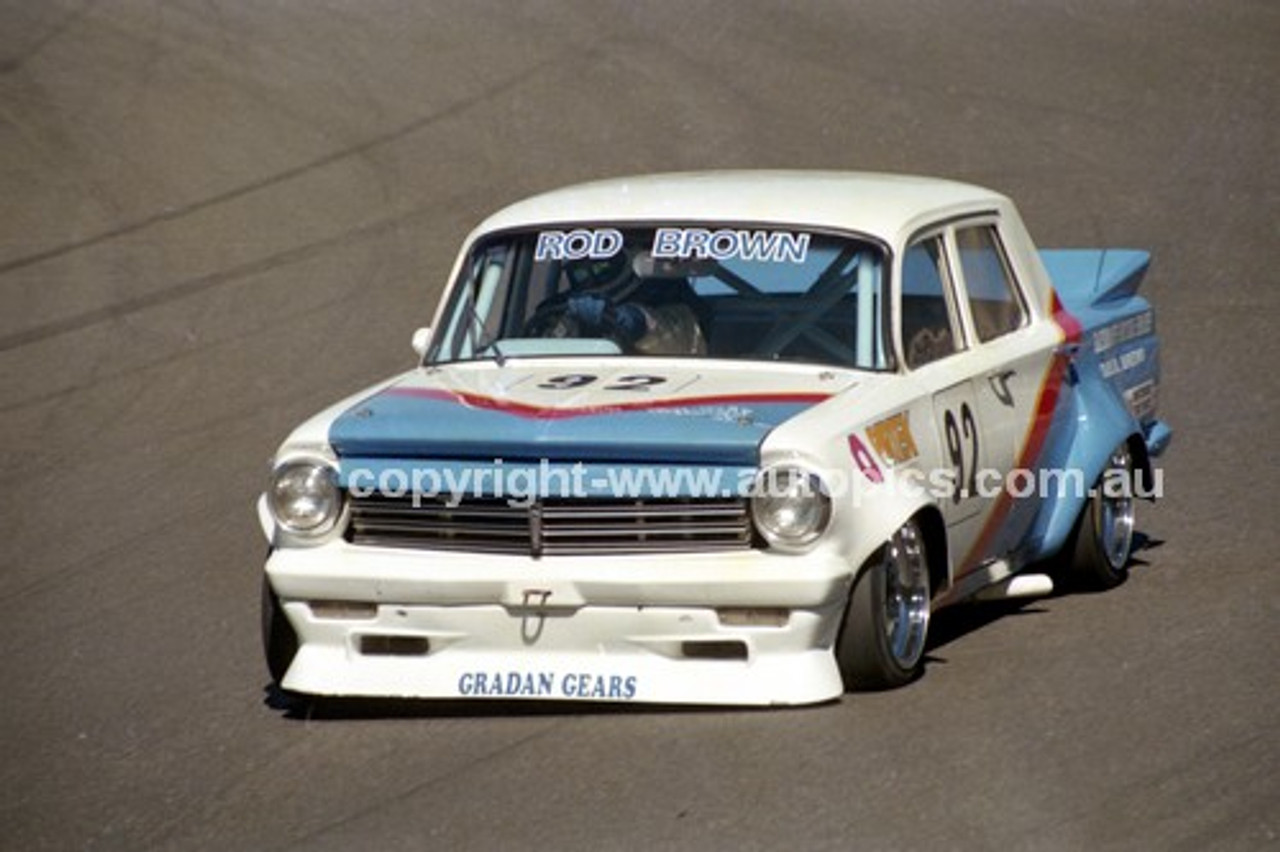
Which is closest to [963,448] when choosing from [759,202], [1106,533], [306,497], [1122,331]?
[759,202]

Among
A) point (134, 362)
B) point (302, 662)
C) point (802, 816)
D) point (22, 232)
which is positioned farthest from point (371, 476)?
point (22, 232)

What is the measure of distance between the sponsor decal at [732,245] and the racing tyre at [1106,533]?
4.84 ft

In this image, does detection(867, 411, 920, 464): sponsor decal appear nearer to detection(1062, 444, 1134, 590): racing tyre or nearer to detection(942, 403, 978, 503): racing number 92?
detection(942, 403, 978, 503): racing number 92

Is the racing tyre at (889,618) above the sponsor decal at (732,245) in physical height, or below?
below

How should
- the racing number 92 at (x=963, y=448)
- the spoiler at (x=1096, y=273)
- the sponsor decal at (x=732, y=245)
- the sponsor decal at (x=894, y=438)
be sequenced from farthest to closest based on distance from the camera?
the spoiler at (x=1096, y=273), the sponsor decal at (x=732, y=245), the racing number 92 at (x=963, y=448), the sponsor decal at (x=894, y=438)

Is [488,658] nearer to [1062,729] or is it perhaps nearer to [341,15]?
[1062,729]

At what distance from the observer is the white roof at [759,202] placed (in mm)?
8719

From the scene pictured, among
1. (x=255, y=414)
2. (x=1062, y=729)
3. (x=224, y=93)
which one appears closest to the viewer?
(x=1062, y=729)

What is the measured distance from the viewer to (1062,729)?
717 cm

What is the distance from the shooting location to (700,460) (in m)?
7.48

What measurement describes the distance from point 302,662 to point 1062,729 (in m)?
2.17

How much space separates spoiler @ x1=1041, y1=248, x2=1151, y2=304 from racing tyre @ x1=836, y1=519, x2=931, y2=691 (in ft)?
7.68

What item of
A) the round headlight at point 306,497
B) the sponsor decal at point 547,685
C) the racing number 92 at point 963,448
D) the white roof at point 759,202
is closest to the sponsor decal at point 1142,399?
the white roof at point 759,202

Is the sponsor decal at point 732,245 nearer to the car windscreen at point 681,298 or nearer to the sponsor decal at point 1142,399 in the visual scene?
the car windscreen at point 681,298
